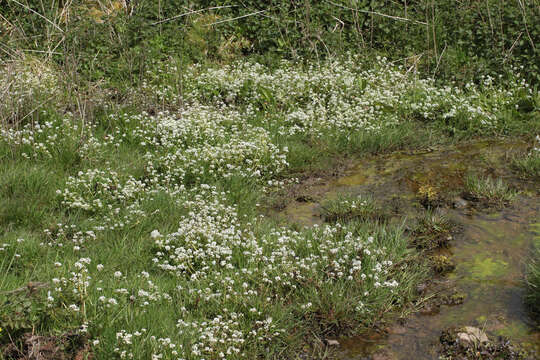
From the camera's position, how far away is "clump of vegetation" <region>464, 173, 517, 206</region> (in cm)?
645

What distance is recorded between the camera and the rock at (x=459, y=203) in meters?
6.45

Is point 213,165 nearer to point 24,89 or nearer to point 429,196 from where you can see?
point 429,196

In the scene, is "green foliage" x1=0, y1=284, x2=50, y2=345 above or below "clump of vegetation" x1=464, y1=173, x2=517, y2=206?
above

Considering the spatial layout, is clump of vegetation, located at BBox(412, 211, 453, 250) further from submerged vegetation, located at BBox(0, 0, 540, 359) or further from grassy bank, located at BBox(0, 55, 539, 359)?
grassy bank, located at BBox(0, 55, 539, 359)

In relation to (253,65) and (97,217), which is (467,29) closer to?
(253,65)

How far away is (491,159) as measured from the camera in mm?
7562

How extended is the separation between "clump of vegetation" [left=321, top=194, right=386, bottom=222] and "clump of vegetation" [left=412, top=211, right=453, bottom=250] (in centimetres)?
45

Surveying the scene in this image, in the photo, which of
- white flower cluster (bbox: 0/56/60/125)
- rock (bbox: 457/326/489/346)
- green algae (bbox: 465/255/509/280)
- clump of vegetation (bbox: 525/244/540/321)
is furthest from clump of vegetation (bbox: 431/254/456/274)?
white flower cluster (bbox: 0/56/60/125)

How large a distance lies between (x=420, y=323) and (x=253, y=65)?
6262mm

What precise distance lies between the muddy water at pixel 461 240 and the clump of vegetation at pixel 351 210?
0.14 meters

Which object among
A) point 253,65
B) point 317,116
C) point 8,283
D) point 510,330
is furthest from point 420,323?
point 253,65

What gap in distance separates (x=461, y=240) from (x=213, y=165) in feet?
8.88

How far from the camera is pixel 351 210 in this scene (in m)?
6.27

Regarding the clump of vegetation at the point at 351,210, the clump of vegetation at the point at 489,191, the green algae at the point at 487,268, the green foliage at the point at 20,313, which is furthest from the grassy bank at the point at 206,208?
the clump of vegetation at the point at 489,191
